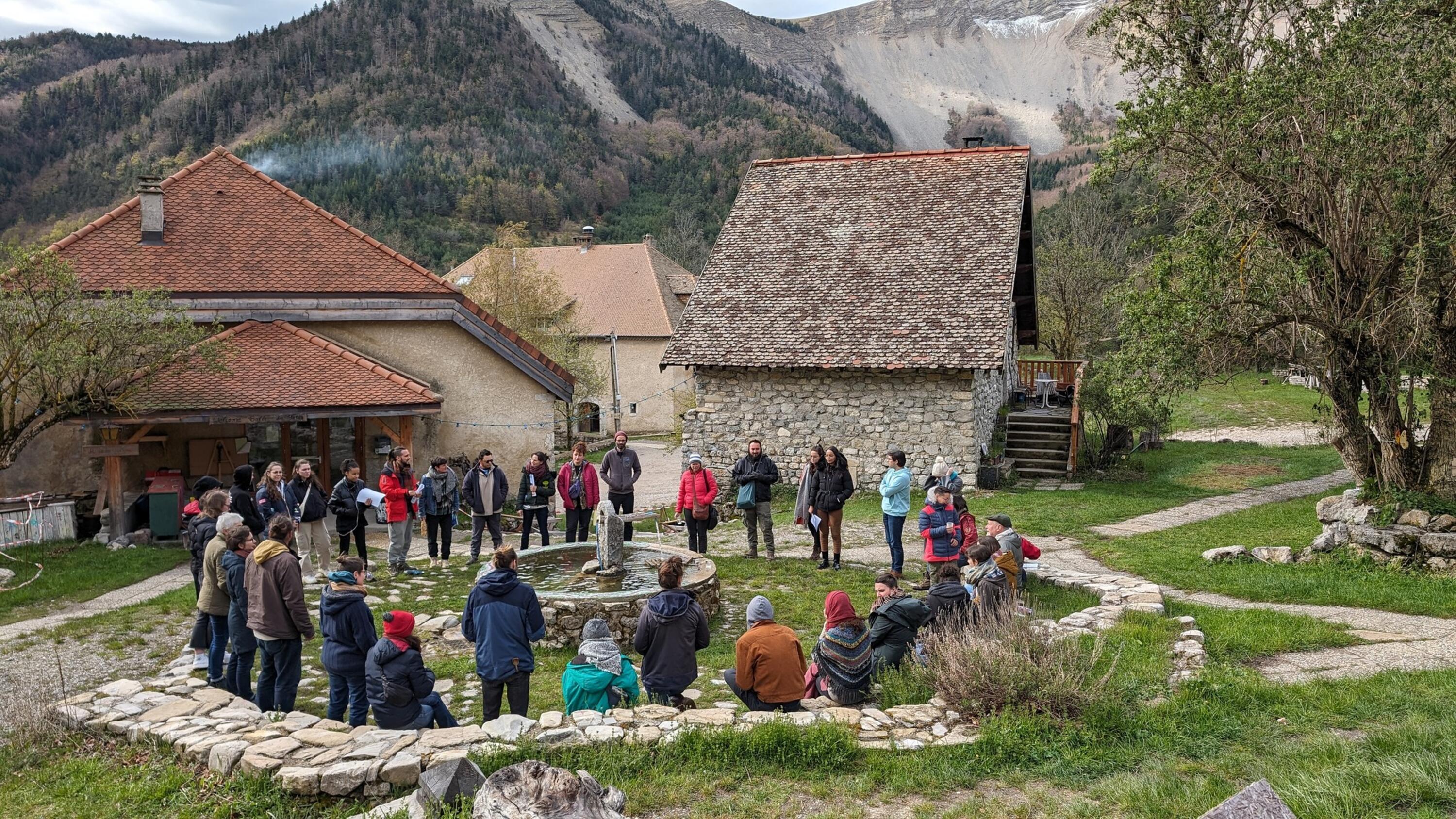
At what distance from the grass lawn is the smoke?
69399 millimetres

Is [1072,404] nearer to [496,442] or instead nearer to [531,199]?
[496,442]

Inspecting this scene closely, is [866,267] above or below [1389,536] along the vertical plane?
above

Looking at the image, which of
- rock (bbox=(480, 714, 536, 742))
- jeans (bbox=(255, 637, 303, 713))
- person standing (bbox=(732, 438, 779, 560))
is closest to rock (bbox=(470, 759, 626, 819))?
rock (bbox=(480, 714, 536, 742))

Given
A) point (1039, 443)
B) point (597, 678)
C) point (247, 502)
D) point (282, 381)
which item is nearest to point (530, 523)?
point (247, 502)

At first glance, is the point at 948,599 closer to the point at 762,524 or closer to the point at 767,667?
the point at 767,667

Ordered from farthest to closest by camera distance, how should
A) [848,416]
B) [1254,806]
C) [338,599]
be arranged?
[848,416], [338,599], [1254,806]

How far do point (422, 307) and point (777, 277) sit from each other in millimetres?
8059

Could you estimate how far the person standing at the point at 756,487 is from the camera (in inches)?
506

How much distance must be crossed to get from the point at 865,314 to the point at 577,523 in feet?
29.7

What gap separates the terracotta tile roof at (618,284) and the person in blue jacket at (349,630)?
32.2 meters

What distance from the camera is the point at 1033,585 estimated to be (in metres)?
10.9

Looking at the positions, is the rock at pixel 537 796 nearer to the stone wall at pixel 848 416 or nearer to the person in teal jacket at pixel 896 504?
the person in teal jacket at pixel 896 504

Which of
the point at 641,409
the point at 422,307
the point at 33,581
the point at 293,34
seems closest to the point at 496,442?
the point at 422,307

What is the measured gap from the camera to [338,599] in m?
6.49
